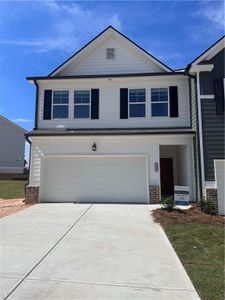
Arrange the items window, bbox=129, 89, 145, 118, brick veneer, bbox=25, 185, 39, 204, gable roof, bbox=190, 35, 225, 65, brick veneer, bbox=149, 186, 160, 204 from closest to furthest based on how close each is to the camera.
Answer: gable roof, bbox=190, 35, 225, 65, brick veneer, bbox=149, 186, 160, 204, brick veneer, bbox=25, 185, 39, 204, window, bbox=129, 89, 145, 118

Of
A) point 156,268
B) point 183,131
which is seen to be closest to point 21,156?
point 183,131

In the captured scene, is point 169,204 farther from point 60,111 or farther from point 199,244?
point 60,111

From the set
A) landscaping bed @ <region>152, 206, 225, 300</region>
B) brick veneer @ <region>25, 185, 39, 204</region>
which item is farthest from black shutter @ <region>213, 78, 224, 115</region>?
brick veneer @ <region>25, 185, 39, 204</region>

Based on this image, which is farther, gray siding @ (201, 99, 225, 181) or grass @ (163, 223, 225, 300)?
gray siding @ (201, 99, 225, 181)

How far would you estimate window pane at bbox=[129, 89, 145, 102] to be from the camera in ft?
51.6

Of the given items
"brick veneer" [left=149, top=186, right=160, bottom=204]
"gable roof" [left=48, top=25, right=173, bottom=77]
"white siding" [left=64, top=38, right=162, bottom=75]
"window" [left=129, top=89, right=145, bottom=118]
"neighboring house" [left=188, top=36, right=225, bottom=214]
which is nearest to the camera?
"neighboring house" [left=188, top=36, right=225, bottom=214]

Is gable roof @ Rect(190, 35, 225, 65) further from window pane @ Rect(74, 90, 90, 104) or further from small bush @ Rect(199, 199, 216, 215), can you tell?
small bush @ Rect(199, 199, 216, 215)

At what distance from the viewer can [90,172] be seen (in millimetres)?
14836

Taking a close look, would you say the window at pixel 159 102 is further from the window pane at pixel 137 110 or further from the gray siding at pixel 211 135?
the gray siding at pixel 211 135

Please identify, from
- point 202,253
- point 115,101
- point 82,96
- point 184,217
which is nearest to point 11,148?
point 82,96

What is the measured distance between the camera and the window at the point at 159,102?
15.6 m

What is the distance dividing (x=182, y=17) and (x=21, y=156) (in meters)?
29.4

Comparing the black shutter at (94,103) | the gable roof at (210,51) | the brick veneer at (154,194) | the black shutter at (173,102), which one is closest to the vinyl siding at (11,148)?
the black shutter at (94,103)

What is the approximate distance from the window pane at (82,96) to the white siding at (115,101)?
0.81ft
